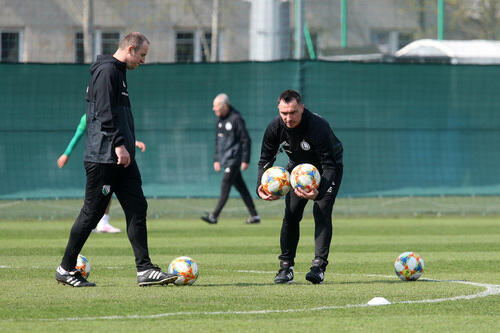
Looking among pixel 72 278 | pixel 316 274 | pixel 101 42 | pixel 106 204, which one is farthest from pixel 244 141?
pixel 101 42

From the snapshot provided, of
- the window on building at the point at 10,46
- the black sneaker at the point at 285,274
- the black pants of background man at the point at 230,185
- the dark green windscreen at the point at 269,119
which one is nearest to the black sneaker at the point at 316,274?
the black sneaker at the point at 285,274

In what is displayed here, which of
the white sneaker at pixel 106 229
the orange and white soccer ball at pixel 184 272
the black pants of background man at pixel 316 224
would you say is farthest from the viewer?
the white sneaker at pixel 106 229

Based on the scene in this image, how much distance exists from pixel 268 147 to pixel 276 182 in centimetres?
47

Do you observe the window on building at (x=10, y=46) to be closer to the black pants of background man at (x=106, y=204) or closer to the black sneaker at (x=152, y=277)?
the black pants of background man at (x=106, y=204)

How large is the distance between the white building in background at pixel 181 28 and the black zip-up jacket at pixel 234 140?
22.3 feet

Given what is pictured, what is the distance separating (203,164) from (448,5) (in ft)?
40.5

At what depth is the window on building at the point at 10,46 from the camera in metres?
22.6

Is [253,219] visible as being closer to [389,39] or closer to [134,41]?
[134,41]

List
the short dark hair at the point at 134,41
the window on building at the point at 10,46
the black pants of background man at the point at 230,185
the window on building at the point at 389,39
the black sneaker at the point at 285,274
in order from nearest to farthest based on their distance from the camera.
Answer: the short dark hair at the point at 134,41, the black sneaker at the point at 285,274, the black pants of background man at the point at 230,185, the window on building at the point at 10,46, the window on building at the point at 389,39

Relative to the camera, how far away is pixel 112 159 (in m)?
8.56

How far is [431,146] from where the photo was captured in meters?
19.7

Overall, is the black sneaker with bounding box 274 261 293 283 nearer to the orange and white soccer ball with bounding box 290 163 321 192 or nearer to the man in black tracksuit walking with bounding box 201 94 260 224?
the orange and white soccer ball with bounding box 290 163 321 192

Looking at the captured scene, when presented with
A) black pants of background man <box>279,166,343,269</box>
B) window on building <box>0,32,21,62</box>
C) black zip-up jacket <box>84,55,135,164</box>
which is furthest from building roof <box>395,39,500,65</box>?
black zip-up jacket <box>84,55,135,164</box>

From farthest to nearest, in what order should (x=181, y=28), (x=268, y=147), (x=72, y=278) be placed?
(x=181, y=28), (x=268, y=147), (x=72, y=278)
